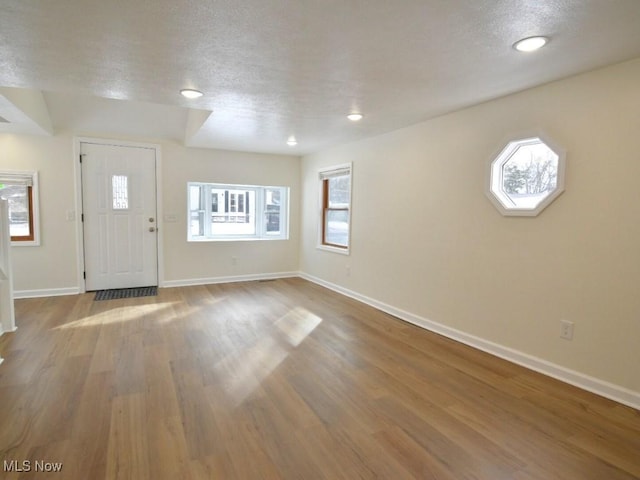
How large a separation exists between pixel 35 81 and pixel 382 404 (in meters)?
3.43

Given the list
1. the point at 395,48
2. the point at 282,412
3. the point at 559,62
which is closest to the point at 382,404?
the point at 282,412

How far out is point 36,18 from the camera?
177 cm

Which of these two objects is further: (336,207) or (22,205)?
(336,207)

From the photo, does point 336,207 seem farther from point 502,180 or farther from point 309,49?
point 309,49

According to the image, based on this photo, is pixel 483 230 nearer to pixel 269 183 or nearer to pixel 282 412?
pixel 282 412

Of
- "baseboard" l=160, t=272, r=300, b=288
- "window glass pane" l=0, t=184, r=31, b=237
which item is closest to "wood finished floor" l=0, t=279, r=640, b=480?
"window glass pane" l=0, t=184, r=31, b=237

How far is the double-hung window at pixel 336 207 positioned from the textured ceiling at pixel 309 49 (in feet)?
5.95

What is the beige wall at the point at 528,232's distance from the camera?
2.29 m

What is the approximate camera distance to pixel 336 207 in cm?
544

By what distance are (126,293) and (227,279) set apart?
4.90ft

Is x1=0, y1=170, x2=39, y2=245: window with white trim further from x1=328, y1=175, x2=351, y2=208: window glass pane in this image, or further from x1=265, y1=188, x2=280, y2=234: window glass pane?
x1=328, y1=175, x2=351, y2=208: window glass pane

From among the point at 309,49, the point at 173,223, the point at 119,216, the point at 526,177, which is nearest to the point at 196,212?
the point at 173,223

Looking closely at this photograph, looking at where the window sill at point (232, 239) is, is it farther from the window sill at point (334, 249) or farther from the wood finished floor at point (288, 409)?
the wood finished floor at point (288, 409)

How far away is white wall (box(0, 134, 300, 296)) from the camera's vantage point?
459 centimetres
